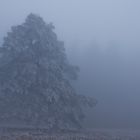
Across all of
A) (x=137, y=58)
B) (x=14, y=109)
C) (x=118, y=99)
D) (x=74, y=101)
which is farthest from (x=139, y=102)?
(x=14, y=109)

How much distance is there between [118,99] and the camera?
25.8 metres

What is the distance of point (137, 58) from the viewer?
27266 millimetres

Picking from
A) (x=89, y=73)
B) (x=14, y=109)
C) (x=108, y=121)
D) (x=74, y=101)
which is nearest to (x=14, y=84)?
(x=14, y=109)

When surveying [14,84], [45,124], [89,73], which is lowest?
[45,124]

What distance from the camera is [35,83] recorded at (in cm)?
1914

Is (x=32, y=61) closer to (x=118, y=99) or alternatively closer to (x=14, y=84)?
(x=14, y=84)

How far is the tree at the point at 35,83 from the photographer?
1900 centimetres

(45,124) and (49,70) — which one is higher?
(49,70)

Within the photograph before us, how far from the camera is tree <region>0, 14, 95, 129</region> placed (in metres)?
19.0

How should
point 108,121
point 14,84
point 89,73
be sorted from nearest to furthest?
point 14,84 → point 108,121 → point 89,73

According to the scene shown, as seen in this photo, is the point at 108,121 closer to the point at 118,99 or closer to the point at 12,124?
the point at 118,99

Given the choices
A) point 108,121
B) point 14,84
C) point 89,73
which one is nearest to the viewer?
point 14,84

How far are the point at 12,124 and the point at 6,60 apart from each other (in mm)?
2697

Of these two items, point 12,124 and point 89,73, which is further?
point 89,73
